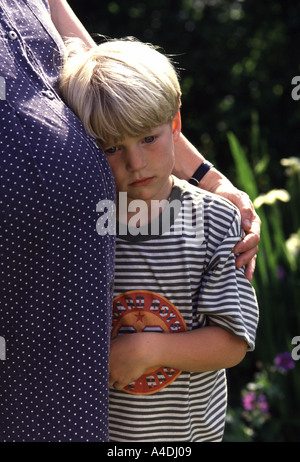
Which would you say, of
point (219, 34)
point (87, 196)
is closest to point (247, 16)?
point (219, 34)

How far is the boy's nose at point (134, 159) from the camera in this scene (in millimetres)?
1482

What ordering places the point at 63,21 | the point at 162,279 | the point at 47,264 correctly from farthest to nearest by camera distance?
the point at 63,21 < the point at 162,279 < the point at 47,264

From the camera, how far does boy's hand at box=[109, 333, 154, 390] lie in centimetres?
152

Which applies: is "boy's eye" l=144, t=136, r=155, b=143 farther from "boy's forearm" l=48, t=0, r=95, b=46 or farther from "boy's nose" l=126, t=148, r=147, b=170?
"boy's forearm" l=48, t=0, r=95, b=46

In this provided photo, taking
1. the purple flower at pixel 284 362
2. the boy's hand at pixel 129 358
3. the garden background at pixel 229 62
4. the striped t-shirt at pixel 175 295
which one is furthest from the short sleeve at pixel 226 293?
the garden background at pixel 229 62

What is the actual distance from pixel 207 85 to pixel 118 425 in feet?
10.7

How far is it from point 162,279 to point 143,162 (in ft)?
0.86

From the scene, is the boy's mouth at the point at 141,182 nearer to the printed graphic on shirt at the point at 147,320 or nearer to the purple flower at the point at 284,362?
the printed graphic on shirt at the point at 147,320

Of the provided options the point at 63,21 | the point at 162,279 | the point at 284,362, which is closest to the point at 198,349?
the point at 162,279

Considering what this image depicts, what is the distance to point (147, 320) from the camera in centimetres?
158

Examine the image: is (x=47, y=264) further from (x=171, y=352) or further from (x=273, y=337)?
(x=273, y=337)

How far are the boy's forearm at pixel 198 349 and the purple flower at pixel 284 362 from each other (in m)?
1.40

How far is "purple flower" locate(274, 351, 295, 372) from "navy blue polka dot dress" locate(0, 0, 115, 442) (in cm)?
170

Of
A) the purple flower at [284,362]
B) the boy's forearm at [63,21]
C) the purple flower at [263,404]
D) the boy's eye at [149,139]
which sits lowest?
the purple flower at [263,404]
